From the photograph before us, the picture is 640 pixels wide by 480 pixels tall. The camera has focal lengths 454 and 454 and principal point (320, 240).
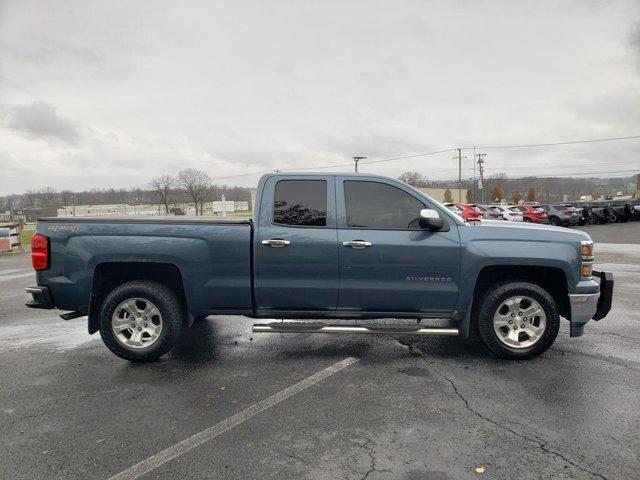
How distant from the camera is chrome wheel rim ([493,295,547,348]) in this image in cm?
477

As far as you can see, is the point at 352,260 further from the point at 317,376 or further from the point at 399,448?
the point at 399,448

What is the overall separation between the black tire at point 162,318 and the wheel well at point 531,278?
10.7 feet

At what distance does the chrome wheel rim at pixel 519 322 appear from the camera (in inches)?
188

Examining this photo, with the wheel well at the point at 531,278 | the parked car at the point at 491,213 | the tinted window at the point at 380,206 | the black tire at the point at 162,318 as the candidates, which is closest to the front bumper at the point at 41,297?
the black tire at the point at 162,318

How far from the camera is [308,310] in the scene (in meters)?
4.89

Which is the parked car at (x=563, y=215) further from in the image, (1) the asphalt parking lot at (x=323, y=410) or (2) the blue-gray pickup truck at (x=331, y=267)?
(2) the blue-gray pickup truck at (x=331, y=267)

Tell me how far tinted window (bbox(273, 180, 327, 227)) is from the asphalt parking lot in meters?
1.53

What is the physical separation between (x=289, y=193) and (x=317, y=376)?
6.29 ft

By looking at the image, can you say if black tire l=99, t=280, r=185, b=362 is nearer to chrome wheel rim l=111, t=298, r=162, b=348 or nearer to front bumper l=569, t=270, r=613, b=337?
chrome wheel rim l=111, t=298, r=162, b=348

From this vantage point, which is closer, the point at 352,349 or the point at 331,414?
the point at 331,414

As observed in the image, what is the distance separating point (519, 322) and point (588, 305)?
716 mm

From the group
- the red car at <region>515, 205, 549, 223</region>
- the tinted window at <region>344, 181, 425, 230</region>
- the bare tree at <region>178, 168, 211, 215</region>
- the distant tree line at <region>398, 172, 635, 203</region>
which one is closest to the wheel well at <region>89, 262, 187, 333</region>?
the tinted window at <region>344, 181, 425, 230</region>

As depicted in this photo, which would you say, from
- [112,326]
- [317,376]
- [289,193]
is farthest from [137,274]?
[317,376]

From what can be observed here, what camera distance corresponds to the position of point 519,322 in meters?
4.81
